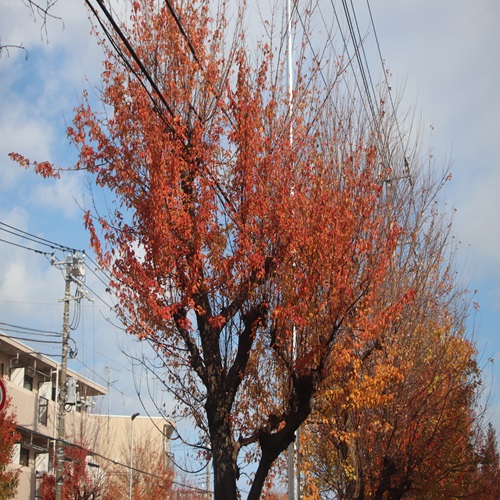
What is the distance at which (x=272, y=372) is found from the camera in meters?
12.5

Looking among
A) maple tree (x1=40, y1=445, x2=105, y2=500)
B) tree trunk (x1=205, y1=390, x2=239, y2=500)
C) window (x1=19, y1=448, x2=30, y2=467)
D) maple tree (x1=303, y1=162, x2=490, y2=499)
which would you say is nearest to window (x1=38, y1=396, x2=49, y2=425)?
window (x1=19, y1=448, x2=30, y2=467)

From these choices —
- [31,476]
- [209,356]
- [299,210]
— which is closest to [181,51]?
[299,210]

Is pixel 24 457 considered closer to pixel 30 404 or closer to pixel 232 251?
pixel 30 404

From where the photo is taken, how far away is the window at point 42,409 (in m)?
39.0

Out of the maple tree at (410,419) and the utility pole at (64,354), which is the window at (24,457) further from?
the maple tree at (410,419)

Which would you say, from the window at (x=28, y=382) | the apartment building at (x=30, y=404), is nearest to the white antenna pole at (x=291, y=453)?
the apartment building at (x=30, y=404)

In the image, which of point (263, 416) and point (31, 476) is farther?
point (31, 476)

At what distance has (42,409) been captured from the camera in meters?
39.3

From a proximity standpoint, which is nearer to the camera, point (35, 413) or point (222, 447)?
point (222, 447)

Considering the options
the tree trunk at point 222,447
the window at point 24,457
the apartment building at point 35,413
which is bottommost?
the tree trunk at point 222,447

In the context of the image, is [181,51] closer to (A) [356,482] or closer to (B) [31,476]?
(A) [356,482]

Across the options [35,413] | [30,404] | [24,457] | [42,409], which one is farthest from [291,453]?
[24,457]

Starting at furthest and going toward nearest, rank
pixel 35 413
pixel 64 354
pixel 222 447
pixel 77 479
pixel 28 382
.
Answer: pixel 28 382 < pixel 77 479 < pixel 35 413 < pixel 64 354 < pixel 222 447

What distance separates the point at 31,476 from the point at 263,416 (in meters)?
28.2
